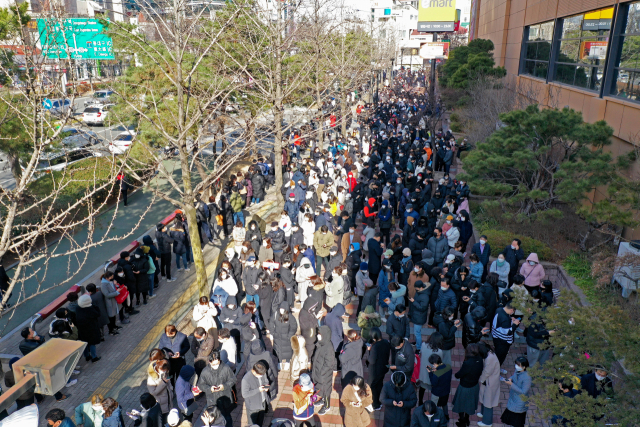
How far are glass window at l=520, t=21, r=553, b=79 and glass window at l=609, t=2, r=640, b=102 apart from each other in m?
8.05

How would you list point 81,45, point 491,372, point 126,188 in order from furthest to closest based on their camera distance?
1. point 81,45
2. point 126,188
3. point 491,372

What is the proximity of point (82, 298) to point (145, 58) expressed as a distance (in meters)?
10.8

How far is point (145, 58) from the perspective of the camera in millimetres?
16359

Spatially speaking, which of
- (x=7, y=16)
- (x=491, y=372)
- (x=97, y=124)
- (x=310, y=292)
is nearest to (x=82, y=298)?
(x=310, y=292)

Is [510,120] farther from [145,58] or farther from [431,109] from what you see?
[431,109]

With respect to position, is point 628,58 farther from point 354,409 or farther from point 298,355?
point 354,409

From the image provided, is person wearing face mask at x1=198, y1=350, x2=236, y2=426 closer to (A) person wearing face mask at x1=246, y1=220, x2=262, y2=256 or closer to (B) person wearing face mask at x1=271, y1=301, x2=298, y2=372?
(B) person wearing face mask at x1=271, y1=301, x2=298, y2=372

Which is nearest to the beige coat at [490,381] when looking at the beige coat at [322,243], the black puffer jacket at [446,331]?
the black puffer jacket at [446,331]

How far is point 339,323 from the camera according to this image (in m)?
7.76

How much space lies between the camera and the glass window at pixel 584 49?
15313 mm

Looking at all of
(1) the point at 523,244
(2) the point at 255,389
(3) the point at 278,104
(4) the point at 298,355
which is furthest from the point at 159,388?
(3) the point at 278,104

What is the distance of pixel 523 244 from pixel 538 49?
16602 millimetres

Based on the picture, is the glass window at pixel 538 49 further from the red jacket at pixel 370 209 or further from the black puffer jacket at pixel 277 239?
the black puffer jacket at pixel 277 239

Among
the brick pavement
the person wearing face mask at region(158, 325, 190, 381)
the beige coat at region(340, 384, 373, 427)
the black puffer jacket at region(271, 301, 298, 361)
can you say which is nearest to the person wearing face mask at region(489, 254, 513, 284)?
the brick pavement
